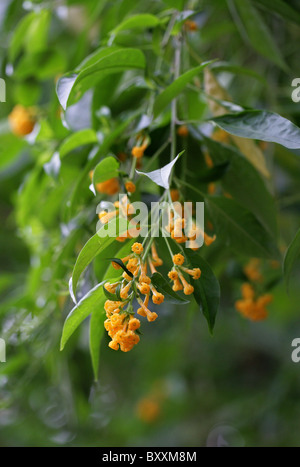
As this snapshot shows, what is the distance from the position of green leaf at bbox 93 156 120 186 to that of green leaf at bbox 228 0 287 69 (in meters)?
0.46

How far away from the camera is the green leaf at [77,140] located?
885 millimetres

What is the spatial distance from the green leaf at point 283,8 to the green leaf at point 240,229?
1.24ft

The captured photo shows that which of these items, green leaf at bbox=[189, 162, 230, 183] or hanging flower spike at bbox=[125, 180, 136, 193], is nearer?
hanging flower spike at bbox=[125, 180, 136, 193]

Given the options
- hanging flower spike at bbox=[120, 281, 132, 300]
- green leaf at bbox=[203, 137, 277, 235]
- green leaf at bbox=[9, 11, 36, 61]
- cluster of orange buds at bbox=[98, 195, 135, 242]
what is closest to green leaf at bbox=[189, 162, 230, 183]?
green leaf at bbox=[203, 137, 277, 235]

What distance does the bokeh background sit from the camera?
113 cm

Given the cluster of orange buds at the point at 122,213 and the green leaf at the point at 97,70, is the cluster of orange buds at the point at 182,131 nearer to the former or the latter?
the green leaf at the point at 97,70

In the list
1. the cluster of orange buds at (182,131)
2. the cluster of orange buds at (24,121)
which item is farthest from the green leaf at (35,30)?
the cluster of orange buds at (182,131)

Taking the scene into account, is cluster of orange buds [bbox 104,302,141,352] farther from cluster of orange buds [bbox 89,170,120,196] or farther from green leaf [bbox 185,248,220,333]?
cluster of orange buds [bbox 89,170,120,196]

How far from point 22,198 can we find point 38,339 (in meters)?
0.32

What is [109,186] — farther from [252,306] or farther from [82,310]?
[252,306]

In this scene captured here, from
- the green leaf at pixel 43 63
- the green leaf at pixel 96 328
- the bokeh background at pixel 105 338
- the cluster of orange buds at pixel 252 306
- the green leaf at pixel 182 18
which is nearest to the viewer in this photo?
the green leaf at pixel 96 328

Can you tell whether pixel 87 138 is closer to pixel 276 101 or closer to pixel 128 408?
pixel 276 101

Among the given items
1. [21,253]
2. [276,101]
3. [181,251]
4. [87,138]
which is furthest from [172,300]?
[21,253]

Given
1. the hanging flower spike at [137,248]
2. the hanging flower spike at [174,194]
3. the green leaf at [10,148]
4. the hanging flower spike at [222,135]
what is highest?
the green leaf at [10,148]
